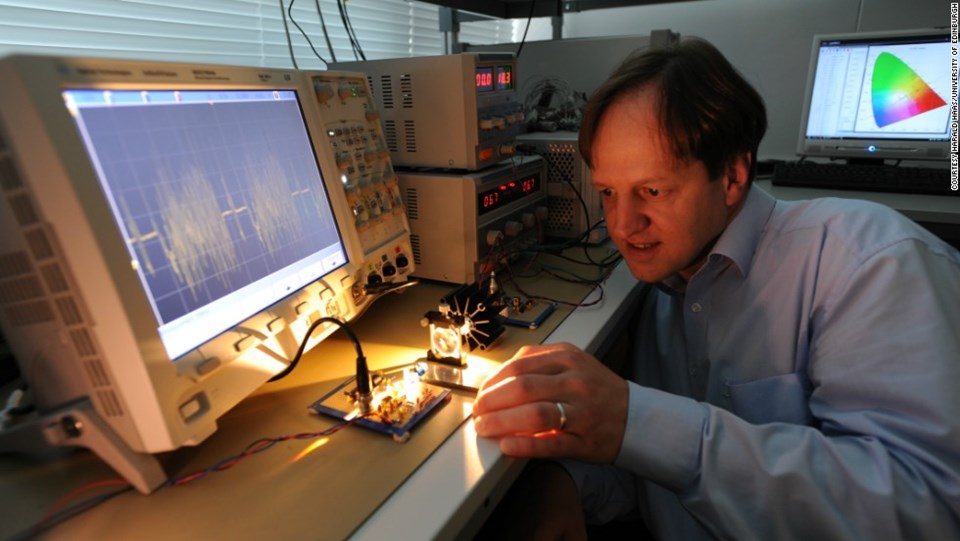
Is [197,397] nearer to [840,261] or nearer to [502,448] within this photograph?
[502,448]

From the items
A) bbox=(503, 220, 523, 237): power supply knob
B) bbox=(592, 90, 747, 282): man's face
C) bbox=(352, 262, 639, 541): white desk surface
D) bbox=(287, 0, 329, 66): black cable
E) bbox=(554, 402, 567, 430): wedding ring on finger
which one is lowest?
bbox=(352, 262, 639, 541): white desk surface

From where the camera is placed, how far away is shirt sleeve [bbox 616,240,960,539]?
0.68 m

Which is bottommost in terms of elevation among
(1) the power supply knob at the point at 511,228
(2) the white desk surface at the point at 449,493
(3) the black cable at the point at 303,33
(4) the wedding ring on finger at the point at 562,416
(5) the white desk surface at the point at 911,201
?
(5) the white desk surface at the point at 911,201

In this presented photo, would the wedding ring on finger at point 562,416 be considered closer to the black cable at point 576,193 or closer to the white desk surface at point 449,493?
the white desk surface at point 449,493

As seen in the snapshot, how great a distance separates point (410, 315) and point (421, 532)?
0.61m

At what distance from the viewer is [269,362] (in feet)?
2.62

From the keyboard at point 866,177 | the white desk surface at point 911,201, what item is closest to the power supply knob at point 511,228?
the white desk surface at point 911,201

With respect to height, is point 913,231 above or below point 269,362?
above

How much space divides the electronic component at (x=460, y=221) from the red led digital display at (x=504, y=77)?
19cm

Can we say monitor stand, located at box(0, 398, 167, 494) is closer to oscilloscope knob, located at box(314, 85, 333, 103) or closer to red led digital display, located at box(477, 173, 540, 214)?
oscilloscope knob, located at box(314, 85, 333, 103)

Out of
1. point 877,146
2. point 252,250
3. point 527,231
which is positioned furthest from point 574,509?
point 877,146

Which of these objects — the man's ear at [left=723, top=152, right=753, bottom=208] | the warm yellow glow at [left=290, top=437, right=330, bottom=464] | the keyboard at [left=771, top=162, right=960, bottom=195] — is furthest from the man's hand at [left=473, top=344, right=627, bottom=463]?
the keyboard at [left=771, top=162, right=960, bottom=195]

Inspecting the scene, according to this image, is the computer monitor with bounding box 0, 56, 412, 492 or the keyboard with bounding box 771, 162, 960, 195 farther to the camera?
the keyboard with bounding box 771, 162, 960, 195

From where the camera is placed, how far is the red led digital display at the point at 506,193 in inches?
50.2
